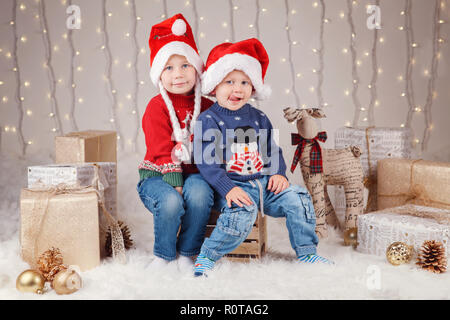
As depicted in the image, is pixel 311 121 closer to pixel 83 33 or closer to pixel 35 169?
pixel 35 169

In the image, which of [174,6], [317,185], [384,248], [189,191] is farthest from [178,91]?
[174,6]

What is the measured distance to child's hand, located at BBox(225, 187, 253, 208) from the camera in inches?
55.8

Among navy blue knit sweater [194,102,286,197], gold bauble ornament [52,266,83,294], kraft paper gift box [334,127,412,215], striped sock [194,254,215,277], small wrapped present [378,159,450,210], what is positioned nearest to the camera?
gold bauble ornament [52,266,83,294]

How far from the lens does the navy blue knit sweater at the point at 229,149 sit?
1.47 metres

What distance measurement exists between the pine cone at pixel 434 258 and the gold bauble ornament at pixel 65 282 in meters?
0.95

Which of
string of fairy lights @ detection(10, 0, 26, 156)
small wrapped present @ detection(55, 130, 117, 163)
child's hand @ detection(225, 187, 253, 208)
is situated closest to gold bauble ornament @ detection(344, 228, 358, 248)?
child's hand @ detection(225, 187, 253, 208)

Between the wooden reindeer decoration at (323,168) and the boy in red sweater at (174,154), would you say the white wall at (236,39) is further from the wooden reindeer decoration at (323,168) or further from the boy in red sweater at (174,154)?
the boy in red sweater at (174,154)

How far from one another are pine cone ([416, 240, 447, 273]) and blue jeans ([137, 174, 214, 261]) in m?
0.63

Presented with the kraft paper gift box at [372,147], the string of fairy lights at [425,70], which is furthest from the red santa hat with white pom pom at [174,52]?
the string of fairy lights at [425,70]

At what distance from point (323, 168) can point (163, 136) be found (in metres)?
0.62

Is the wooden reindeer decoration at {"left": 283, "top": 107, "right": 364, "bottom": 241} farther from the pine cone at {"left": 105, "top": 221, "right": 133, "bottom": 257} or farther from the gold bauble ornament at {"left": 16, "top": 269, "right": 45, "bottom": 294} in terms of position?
the gold bauble ornament at {"left": 16, "top": 269, "right": 45, "bottom": 294}

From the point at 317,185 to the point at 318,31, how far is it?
40.4 inches

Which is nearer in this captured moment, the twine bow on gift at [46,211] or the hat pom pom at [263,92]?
the twine bow on gift at [46,211]

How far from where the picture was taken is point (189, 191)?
1.46 metres
